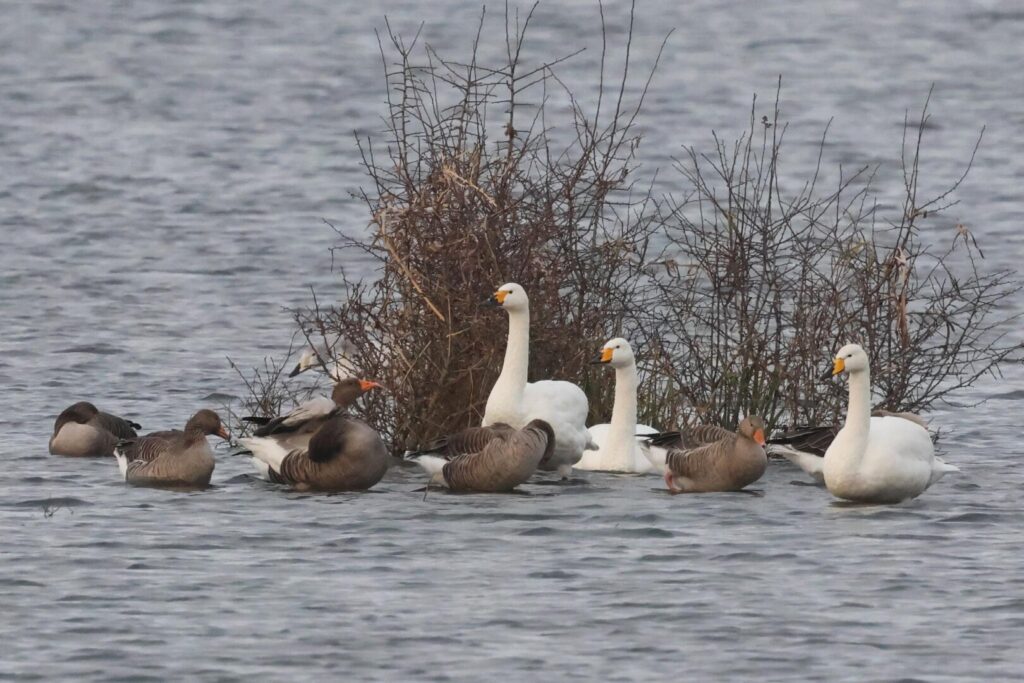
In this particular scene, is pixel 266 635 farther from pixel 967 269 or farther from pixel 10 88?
pixel 10 88

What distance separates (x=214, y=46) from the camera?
59.1m

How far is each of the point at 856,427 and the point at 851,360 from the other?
630 millimetres

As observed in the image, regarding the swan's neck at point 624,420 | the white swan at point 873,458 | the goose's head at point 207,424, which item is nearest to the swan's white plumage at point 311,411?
the goose's head at point 207,424

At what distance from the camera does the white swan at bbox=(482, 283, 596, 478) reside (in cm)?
1644

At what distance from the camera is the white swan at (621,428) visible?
55.4 ft

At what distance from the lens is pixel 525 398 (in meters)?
16.5

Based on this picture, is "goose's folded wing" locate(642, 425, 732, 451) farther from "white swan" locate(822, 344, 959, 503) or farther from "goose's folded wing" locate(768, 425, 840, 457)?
"white swan" locate(822, 344, 959, 503)

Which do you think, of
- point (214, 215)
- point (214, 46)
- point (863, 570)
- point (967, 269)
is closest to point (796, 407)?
point (863, 570)

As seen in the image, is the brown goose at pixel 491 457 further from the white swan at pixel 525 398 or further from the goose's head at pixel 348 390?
the goose's head at pixel 348 390

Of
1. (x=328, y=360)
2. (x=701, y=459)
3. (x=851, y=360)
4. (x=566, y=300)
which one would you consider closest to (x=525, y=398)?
(x=701, y=459)

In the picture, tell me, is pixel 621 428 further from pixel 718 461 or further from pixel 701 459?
pixel 718 461

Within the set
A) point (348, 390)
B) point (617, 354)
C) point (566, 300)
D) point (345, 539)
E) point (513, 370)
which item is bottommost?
point (345, 539)

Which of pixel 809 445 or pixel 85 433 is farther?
pixel 85 433

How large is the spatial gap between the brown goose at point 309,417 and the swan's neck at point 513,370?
0.85m
